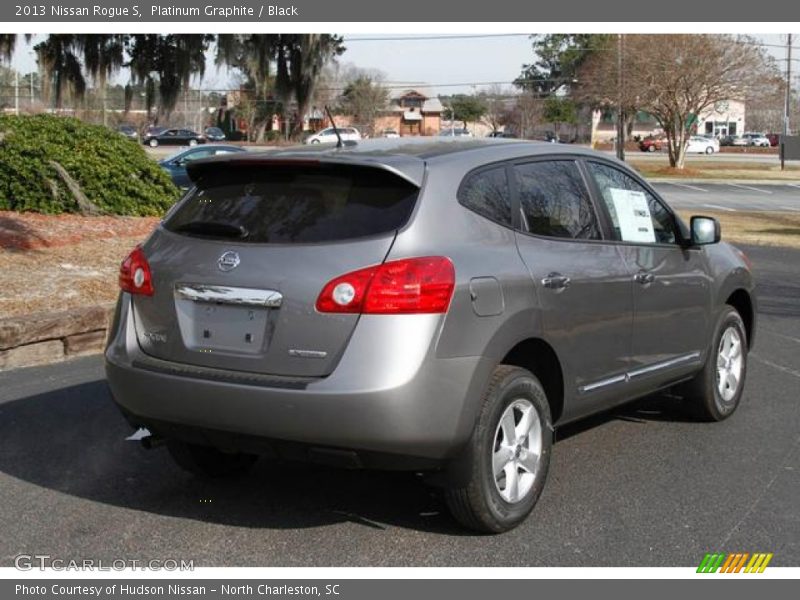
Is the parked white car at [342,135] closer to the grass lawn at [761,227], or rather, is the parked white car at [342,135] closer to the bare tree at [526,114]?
the grass lawn at [761,227]

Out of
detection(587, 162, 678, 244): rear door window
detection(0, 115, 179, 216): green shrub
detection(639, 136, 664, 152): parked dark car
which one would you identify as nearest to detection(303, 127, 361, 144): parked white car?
detection(587, 162, 678, 244): rear door window

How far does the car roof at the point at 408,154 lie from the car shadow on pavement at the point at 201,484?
1429 mm

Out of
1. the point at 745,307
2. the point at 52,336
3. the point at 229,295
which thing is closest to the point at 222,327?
the point at 229,295

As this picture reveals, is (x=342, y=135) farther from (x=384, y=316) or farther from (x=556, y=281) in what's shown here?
(x=384, y=316)

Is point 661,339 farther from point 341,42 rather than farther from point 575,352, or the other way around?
point 341,42

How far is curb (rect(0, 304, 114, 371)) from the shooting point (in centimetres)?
801

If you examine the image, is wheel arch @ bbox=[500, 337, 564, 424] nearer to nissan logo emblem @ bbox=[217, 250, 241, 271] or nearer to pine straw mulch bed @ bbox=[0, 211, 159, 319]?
nissan logo emblem @ bbox=[217, 250, 241, 271]

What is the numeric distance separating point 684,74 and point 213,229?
42903 millimetres

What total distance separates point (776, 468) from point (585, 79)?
50.8 meters

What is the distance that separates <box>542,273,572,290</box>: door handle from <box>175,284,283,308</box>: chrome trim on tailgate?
1303mm

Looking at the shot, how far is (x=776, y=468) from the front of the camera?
5734 millimetres

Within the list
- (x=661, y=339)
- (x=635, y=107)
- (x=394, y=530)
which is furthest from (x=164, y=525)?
(x=635, y=107)

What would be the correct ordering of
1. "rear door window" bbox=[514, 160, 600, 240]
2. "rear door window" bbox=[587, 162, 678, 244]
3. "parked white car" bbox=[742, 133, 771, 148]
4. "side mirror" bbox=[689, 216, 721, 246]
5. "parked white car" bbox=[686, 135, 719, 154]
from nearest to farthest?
"rear door window" bbox=[514, 160, 600, 240] → "rear door window" bbox=[587, 162, 678, 244] → "side mirror" bbox=[689, 216, 721, 246] → "parked white car" bbox=[686, 135, 719, 154] → "parked white car" bbox=[742, 133, 771, 148]
